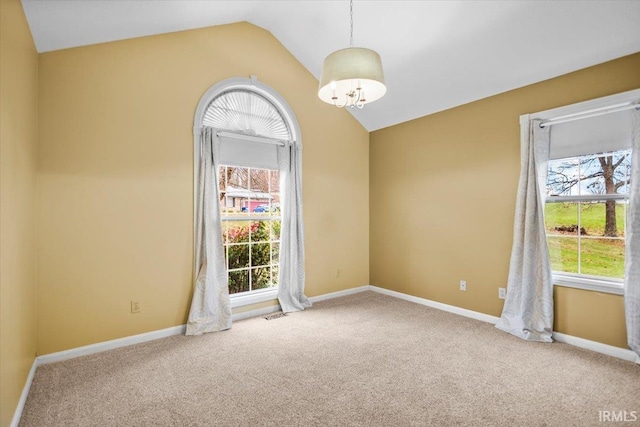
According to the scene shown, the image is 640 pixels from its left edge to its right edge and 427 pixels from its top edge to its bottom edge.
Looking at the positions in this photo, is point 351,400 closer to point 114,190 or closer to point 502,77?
point 114,190

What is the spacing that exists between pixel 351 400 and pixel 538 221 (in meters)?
2.47

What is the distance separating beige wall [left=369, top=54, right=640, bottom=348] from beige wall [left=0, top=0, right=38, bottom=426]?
4.00 m

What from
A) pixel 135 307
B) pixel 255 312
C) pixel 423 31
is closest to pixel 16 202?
pixel 135 307

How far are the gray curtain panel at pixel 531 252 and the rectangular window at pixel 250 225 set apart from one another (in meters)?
2.74

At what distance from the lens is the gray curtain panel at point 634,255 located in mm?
2662

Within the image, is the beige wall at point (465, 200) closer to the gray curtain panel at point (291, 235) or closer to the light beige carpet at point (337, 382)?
the light beige carpet at point (337, 382)

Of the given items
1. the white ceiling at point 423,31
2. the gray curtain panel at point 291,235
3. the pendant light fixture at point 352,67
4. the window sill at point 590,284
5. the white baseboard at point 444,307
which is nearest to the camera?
the pendant light fixture at point 352,67

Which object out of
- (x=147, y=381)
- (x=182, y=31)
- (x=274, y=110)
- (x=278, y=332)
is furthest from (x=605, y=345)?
(x=182, y=31)

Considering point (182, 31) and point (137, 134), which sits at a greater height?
point (182, 31)

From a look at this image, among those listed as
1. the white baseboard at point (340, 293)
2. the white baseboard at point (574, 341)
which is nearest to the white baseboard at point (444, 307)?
the white baseboard at point (574, 341)

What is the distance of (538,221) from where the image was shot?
3.22 m

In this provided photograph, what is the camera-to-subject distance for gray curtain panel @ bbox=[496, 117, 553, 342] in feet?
10.4

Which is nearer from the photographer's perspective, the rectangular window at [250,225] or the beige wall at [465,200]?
the beige wall at [465,200]

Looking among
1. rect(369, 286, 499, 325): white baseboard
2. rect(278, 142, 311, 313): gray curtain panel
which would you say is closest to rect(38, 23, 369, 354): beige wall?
rect(278, 142, 311, 313): gray curtain panel
